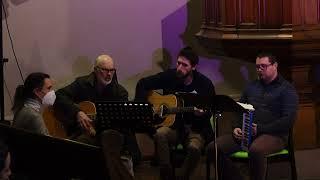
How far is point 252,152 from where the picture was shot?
5.27 metres

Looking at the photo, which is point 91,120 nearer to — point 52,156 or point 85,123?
point 85,123

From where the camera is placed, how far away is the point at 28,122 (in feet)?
16.0

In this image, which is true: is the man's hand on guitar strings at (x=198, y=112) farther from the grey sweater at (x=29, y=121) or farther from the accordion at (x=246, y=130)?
the grey sweater at (x=29, y=121)

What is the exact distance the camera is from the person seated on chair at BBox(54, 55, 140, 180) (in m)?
5.62

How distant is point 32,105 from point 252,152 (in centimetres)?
167

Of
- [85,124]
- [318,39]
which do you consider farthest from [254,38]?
[85,124]

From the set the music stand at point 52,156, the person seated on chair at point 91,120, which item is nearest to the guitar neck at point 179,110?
the person seated on chair at point 91,120

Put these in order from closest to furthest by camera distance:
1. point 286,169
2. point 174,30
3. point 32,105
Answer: point 32,105, point 286,169, point 174,30

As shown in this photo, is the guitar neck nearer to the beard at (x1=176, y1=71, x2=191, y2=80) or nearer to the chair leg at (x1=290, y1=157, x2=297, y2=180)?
the beard at (x1=176, y1=71, x2=191, y2=80)

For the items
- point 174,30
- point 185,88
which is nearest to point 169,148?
point 185,88

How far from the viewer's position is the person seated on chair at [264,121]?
5.30 metres

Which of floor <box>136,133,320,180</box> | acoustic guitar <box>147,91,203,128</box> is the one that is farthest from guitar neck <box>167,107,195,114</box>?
floor <box>136,133,320,180</box>

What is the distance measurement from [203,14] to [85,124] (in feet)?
6.13

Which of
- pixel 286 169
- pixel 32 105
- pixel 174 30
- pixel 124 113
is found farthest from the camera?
pixel 174 30
